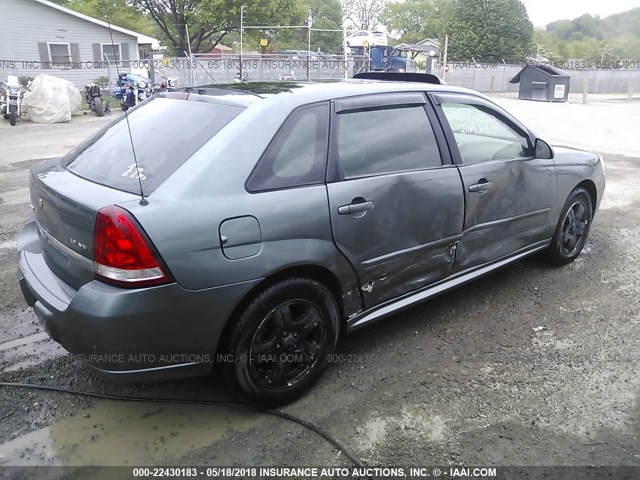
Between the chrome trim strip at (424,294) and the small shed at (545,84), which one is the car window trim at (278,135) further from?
the small shed at (545,84)

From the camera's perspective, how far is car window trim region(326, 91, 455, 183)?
2.85 m

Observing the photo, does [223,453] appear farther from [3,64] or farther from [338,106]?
[3,64]

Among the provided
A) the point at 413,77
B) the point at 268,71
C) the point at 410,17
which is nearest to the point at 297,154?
the point at 413,77

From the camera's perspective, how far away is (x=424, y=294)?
3406 millimetres

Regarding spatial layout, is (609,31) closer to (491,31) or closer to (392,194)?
(392,194)

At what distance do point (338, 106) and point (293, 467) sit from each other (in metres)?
1.88

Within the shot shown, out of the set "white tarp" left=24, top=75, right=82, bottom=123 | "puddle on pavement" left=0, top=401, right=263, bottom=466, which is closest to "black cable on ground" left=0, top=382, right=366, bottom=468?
"puddle on pavement" left=0, top=401, right=263, bottom=466

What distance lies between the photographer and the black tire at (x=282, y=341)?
2.56 m

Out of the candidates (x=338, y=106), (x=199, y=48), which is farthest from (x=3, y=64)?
(x=338, y=106)

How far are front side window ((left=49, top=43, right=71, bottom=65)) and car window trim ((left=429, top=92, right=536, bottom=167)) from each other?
26.0 m

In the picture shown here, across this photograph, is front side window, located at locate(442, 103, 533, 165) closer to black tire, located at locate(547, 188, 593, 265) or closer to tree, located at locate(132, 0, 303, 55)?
black tire, located at locate(547, 188, 593, 265)

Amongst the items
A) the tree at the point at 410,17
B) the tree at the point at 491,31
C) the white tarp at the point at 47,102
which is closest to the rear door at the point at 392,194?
the white tarp at the point at 47,102

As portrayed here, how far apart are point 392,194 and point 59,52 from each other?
1058 inches

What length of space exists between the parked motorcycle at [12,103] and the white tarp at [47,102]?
281 millimetres
